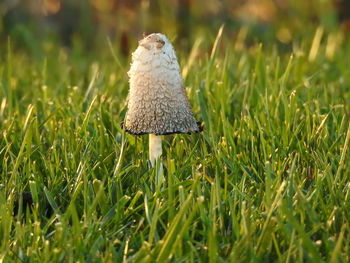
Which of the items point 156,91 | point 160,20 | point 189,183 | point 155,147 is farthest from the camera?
point 160,20

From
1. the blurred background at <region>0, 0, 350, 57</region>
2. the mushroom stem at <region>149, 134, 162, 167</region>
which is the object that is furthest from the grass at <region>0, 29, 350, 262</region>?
the blurred background at <region>0, 0, 350, 57</region>

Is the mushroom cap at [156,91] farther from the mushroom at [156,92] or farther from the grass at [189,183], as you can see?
the grass at [189,183]

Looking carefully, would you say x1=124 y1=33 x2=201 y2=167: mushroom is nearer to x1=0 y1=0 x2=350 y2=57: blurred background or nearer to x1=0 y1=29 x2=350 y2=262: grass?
x1=0 y1=29 x2=350 y2=262: grass

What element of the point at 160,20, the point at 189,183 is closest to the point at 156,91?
the point at 189,183

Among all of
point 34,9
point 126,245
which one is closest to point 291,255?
point 126,245

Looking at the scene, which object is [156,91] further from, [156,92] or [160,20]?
[160,20]

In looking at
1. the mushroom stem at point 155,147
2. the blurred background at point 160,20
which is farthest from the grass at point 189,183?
the blurred background at point 160,20

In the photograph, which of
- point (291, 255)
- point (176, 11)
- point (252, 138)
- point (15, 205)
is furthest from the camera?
point (176, 11)

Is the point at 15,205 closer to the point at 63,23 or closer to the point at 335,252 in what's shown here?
the point at 335,252
